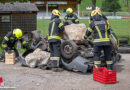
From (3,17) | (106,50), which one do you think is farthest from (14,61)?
(3,17)

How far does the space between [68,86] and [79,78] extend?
0.98 metres

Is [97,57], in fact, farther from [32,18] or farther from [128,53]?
[32,18]

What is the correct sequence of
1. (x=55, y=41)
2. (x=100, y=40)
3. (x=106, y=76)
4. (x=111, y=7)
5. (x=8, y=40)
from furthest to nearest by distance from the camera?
Result: (x=111, y=7), (x=8, y=40), (x=55, y=41), (x=100, y=40), (x=106, y=76)

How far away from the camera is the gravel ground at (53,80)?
6.47 m

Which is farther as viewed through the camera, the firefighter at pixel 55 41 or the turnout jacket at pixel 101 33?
the firefighter at pixel 55 41

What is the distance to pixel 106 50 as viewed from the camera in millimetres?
7738

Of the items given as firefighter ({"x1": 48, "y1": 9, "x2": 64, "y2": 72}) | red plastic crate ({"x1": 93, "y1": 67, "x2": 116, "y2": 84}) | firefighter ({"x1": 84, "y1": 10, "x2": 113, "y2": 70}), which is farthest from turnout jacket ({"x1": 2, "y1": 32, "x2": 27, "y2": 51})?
red plastic crate ({"x1": 93, "y1": 67, "x2": 116, "y2": 84})

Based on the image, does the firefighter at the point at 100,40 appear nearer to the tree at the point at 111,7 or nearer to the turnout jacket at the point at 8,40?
the turnout jacket at the point at 8,40

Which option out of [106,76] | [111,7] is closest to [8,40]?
[106,76]

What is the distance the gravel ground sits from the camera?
6469mm

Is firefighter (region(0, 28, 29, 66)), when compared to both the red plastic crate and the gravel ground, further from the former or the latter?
the red plastic crate

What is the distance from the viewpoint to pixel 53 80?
7.22m

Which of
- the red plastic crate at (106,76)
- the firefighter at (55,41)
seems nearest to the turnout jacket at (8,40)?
the firefighter at (55,41)

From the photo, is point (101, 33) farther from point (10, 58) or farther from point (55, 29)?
point (10, 58)
